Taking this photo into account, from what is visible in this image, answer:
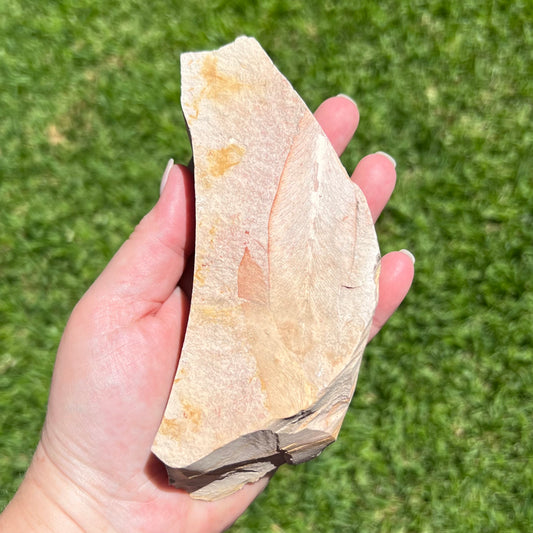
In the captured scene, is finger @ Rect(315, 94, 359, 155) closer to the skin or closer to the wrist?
the skin

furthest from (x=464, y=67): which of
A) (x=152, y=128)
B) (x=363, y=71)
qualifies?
(x=152, y=128)

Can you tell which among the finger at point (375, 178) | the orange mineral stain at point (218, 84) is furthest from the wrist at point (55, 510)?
the finger at point (375, 178)

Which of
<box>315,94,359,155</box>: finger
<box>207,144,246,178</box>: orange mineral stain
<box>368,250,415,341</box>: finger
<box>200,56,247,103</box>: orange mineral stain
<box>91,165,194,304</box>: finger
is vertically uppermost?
<box>200,56,247,103</box>: orange mineral stain

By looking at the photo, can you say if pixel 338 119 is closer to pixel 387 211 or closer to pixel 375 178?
pixel 375 178

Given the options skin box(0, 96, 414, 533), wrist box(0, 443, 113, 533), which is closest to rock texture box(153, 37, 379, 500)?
skin box(0, 96, 414, 533)

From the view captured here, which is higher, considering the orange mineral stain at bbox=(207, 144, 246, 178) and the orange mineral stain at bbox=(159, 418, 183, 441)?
the orange mineral stain at bbox=(207, 144, 246, 178)

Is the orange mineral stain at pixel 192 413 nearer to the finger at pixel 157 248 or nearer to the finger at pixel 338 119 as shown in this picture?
the finger at pixel 157 248
